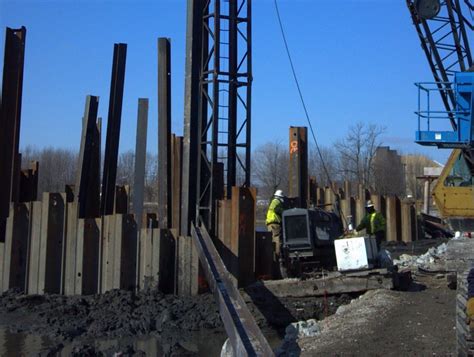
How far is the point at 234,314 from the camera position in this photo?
6543 mm

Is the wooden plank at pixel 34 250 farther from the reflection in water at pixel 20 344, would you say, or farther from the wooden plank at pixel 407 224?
the wooden plank at pixel 407 224

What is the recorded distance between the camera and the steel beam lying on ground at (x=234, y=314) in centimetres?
558

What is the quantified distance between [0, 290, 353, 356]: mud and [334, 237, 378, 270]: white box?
24.4 inches

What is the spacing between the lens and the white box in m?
10.2

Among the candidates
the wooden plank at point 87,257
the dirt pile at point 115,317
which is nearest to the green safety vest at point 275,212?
the dirt pile at point 115,317

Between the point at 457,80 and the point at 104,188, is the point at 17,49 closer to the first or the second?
the point at 104,188

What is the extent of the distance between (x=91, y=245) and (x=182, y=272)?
1838mm

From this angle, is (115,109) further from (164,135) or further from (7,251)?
(7,251)

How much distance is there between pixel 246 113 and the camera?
505 inches

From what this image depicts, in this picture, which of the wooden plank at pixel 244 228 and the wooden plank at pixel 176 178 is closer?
the wooden plank at pixel 244 228

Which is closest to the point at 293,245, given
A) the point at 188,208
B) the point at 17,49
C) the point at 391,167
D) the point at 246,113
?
the point at 188,208

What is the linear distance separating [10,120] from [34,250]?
325cm

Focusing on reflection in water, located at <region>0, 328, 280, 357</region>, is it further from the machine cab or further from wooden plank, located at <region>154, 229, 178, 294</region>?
the machine cab

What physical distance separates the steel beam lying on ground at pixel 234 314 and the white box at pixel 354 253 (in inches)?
91.8
